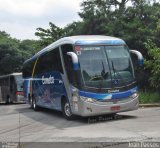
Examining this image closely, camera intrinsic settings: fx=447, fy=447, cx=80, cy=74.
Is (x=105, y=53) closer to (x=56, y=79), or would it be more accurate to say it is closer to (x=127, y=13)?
(x=56, y=79)

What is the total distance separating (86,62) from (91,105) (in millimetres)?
1573

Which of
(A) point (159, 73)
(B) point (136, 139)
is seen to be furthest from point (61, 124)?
(A) point (159, 73)

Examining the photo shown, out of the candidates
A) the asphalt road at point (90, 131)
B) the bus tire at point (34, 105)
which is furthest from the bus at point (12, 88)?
the asphalt road at point (90, 131)

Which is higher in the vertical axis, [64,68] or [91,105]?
[64,68]

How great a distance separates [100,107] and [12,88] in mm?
24236

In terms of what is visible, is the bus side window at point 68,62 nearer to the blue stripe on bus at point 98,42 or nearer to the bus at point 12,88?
the blue stripe on bus at point 98,42

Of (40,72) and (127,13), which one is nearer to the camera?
(40,72)

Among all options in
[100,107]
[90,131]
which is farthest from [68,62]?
[90,131]

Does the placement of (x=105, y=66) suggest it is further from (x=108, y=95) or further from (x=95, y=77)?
(x=108, y=95)

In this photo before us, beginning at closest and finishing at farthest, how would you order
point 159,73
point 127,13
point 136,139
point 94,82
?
point 136,139
point 94,82
point 159,73
point 127,13

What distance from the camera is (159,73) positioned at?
24.6m

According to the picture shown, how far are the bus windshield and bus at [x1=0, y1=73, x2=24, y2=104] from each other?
2240 centimetres

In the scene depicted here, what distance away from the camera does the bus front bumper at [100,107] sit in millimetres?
15648

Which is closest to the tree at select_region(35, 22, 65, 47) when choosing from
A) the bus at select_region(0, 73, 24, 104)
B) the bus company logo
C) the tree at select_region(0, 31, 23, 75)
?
the bus at select_region(0, 73, 24, 104)
